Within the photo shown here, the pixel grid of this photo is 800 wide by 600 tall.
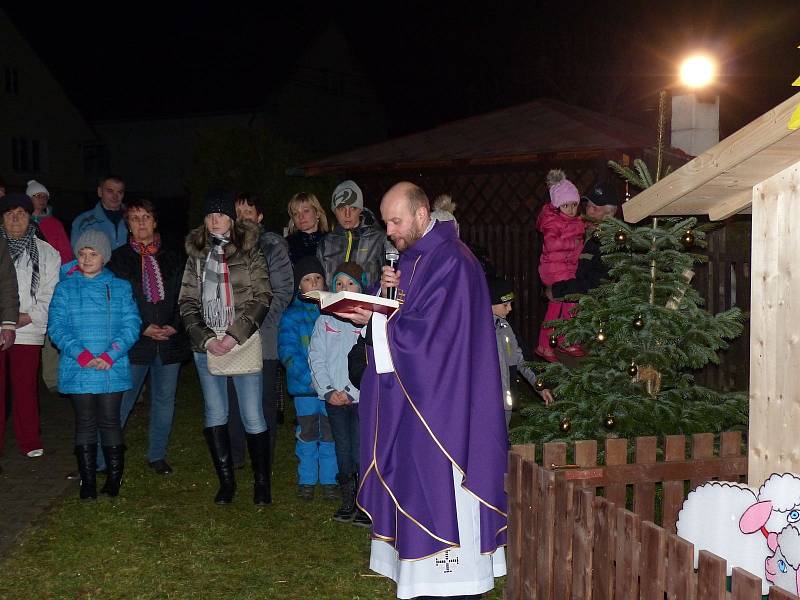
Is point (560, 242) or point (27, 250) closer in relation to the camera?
point (27, 250)

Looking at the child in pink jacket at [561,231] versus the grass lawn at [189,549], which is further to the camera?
the child in pink jacket at [561,231]

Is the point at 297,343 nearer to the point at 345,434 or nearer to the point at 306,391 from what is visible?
the point at 306,391

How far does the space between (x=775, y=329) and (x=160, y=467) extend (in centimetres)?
543

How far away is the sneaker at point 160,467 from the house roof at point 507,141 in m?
7.44

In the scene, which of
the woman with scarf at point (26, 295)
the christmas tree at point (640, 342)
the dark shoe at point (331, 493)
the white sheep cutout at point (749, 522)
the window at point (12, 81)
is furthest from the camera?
the window at point (12, 81)

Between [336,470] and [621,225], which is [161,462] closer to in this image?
[336,470]

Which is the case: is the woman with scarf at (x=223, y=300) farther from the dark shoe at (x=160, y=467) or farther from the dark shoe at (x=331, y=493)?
the dark shoe at (x=160, y=467)

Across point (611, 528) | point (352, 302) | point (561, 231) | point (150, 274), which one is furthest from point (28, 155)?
point (611, 528)

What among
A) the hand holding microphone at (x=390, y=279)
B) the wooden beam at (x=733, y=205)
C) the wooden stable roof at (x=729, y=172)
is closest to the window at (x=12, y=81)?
the hand holding microphone at (x=390, y=279)

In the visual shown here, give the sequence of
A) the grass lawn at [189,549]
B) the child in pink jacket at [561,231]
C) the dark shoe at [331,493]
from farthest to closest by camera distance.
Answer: the child in pink jacket at [561,231]
the dark shoe at [331,493]
the grass lawn at [189,549]

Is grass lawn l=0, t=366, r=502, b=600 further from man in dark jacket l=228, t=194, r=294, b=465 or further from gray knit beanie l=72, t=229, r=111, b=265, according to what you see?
gray knit beanie l=72, t=229, r=111, b=265

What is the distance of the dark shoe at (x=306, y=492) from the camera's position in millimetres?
7203

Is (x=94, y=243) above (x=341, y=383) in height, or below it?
above

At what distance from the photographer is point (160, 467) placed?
8055 mm
